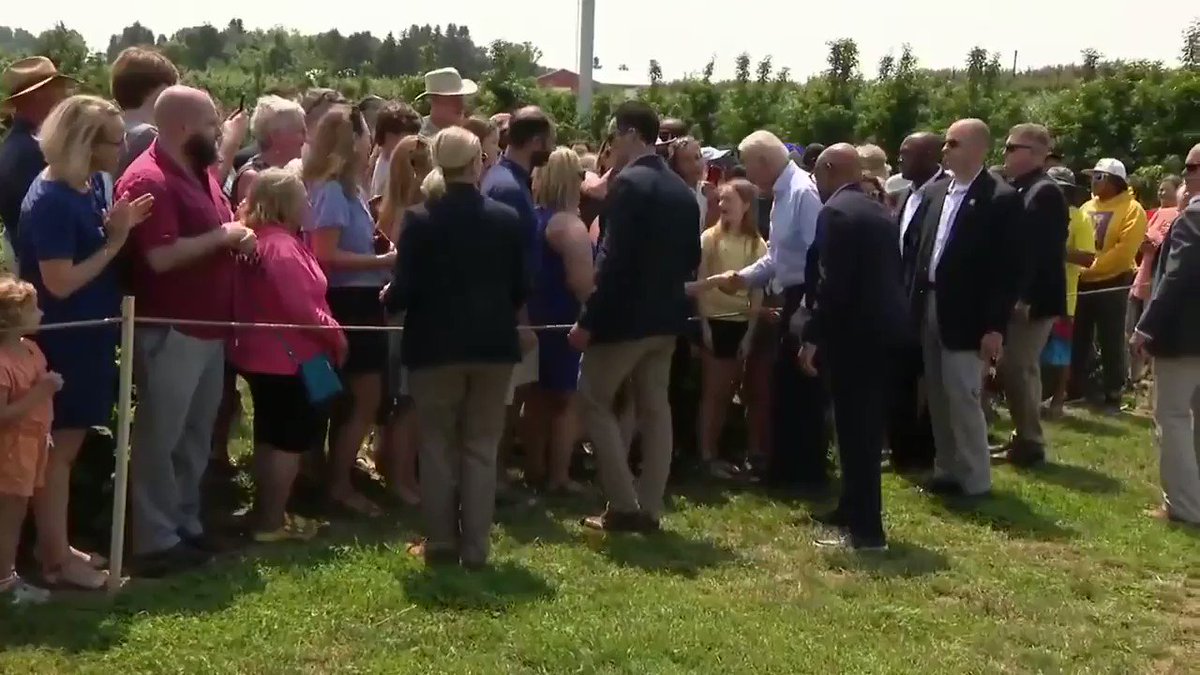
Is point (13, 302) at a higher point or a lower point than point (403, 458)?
higher

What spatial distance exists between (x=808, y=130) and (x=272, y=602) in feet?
66.7

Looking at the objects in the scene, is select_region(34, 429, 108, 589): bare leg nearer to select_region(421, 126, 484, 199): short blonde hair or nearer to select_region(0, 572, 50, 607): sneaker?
select_region(0, 572, 50, 607): sneaker

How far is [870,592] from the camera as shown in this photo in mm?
6105

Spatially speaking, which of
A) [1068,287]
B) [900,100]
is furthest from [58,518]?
[900,100]

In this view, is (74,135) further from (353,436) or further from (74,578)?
(353,436)

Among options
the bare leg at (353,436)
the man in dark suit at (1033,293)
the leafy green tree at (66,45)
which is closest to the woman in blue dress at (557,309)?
the bare leg at (353,436)

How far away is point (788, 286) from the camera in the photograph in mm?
7688

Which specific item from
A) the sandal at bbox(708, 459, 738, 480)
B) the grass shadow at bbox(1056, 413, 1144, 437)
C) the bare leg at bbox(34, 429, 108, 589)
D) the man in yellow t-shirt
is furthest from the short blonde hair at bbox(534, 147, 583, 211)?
the grass shadow at bbox(1056, 413, 1144, 437)

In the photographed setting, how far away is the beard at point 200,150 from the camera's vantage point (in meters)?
5.63

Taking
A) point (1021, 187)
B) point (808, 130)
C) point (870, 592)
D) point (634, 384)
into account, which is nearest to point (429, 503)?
point (634, 384)

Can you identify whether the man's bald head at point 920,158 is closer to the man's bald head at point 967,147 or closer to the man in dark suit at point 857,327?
the man's bald head at point 967,147

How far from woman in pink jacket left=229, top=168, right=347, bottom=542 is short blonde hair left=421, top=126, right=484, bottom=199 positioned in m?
0.72

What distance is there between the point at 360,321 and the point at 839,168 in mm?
2528

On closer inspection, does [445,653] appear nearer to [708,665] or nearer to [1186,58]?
[708,665]
